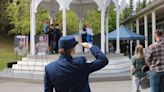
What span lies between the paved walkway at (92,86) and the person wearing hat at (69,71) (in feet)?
A: 34.7

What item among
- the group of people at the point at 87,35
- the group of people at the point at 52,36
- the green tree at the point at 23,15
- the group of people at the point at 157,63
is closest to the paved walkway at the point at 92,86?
the group of people at the point at 52,36

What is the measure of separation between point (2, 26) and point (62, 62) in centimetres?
6041

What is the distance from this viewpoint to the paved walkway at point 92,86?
16047 millimetres

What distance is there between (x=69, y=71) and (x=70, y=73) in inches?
1.0

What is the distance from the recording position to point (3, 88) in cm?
1703

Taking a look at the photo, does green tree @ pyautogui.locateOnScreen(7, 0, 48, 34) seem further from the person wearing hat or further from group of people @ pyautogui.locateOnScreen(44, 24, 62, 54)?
the person wearing hat

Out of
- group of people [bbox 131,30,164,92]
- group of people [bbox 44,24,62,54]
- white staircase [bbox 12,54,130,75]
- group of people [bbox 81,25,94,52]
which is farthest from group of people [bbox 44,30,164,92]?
group of people [bbox 81,25,94,52]

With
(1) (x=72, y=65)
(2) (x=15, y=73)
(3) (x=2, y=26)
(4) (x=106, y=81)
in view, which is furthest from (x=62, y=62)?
(3) (x=2, y=26)

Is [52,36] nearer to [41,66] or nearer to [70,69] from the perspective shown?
[41,66]

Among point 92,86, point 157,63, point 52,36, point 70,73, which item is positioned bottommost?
point 92,86

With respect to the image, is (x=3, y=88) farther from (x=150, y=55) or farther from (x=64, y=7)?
(x=150, y=55)

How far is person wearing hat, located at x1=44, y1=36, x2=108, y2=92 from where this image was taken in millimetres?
4949

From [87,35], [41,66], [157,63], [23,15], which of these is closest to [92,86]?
[41,66]

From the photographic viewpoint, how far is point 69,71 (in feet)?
16.3
